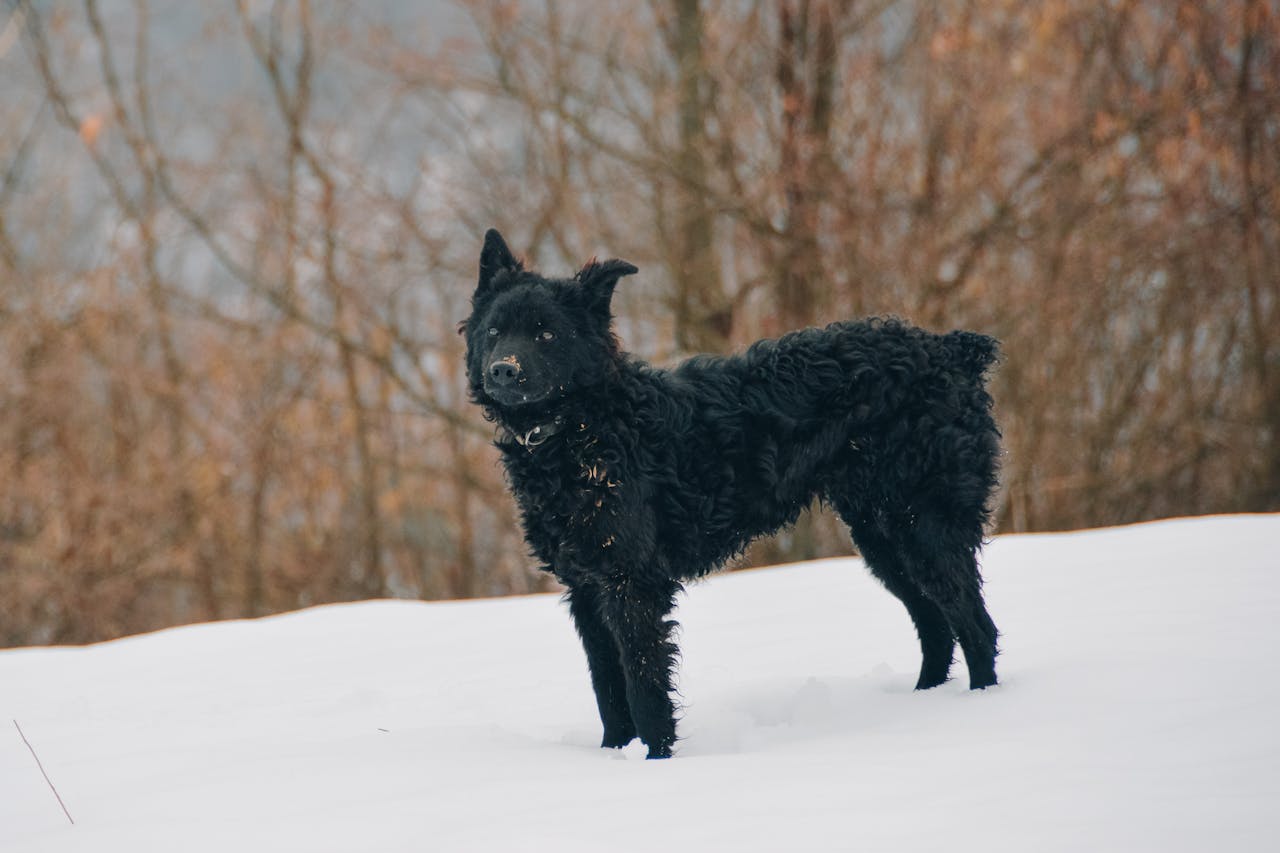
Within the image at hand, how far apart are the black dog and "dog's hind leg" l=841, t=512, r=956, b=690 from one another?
0.01 metres

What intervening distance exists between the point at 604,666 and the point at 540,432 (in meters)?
1.03

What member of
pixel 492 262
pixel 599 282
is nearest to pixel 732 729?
pixel 599 282

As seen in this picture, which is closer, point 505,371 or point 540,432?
point 505,371

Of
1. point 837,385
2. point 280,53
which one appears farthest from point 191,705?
point 280,53

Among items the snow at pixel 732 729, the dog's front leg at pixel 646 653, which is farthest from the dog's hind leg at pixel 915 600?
the dog's front leg at pixel 646 653

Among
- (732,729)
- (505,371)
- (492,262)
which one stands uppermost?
(492,262)

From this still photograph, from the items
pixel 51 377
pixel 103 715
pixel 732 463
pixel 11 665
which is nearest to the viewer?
pixel 732 463

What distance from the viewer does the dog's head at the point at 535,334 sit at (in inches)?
180

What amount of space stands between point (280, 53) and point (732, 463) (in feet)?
55.8

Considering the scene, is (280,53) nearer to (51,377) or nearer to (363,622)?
(51,377)

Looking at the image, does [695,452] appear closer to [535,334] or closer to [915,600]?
[535,334]

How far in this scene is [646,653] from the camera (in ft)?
15.0

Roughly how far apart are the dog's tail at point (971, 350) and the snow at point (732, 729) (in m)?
1.30

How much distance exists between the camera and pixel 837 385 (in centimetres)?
493
